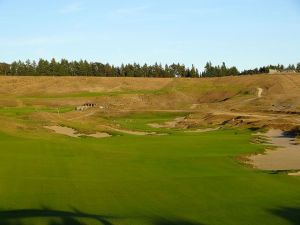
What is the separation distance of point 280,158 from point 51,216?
27226mm

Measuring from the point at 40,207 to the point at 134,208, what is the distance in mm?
3556

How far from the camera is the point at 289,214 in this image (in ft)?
61.3

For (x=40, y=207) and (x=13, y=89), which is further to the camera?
(x=13, y=89)

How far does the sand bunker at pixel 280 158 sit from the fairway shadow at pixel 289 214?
15.5 metres

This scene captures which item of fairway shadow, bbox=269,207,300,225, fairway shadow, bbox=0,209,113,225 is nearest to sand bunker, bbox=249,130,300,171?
fairway shadow, bbox=269,207,300,225

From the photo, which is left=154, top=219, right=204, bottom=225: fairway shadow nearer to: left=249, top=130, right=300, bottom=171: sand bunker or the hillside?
left=249, top=130, right=300, bottom=171: sand bunker

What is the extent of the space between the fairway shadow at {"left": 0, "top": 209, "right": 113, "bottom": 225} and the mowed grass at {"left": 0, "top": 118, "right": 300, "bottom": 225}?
0.03 meters

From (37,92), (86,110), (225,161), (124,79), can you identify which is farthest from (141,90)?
(225,161)

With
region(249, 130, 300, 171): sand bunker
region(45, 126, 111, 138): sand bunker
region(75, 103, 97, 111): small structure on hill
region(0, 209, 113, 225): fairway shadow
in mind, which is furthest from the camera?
region(75, 103, 97, 111): small structure on hill

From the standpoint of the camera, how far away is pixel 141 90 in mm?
151000

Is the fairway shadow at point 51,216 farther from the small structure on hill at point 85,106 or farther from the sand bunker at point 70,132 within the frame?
the small structure on hill at point 85,106

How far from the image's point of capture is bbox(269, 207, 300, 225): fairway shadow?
58.4 feet

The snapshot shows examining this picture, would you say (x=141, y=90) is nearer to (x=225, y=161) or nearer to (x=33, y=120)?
(x=33, y=120)

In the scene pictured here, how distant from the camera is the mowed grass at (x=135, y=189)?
707 inches
